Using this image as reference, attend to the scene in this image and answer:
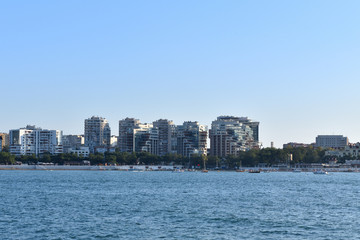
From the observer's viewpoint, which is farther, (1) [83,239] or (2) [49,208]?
(2) [49,208]

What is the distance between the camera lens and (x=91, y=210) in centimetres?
6525

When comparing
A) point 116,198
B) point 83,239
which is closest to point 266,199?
point 116,198

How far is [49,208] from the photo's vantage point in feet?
221

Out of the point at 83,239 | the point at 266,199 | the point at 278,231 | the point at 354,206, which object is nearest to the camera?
the point at 83,239

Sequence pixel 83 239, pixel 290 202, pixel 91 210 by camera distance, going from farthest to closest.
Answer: pixel 290 202, pixel 91 210, pixel 83 239

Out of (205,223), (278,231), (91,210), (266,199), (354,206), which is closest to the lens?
(278,231)

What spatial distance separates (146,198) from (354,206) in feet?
86.4

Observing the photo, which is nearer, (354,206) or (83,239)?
(83,239)

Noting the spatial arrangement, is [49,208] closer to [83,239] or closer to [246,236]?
[83,239]

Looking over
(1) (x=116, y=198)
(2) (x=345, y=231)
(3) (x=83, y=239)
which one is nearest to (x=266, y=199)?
(1) (x=116, y=198)

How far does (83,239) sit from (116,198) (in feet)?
118

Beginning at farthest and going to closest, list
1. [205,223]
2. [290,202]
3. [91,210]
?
[290,202] < [91,210] < [205,223]

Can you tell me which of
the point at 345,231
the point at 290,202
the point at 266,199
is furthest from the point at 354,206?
the point at 345,231

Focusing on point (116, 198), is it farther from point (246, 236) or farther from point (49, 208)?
point (246, 236)
